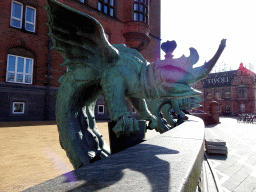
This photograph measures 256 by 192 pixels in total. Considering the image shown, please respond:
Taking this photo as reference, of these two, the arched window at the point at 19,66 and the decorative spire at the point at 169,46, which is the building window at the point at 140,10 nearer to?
→ the arched window at the point at 19,66

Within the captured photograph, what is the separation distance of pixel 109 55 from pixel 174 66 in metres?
0.58

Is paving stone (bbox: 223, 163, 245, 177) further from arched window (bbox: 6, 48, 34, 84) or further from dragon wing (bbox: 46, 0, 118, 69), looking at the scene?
arched window (bbox: 6, 48, 34, 84)

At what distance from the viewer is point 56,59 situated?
1228cm

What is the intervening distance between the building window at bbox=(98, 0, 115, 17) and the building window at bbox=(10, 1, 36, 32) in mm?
5567

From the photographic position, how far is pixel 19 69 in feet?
36.1

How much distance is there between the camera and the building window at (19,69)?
10656mm

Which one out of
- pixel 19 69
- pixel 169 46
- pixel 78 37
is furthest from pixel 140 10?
pixel 78 37

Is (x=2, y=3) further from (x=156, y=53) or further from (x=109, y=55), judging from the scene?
(x=156, y=53)

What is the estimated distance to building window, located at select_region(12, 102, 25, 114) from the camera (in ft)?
34.6

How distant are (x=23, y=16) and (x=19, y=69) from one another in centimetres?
357

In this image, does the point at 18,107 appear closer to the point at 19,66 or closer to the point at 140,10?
the point at 19,66

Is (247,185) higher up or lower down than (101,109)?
lower down

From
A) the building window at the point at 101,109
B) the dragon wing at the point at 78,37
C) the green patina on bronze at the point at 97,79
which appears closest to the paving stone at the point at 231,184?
the green patina on bronze at the point at 97,79

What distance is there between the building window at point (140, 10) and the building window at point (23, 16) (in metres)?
8.77
